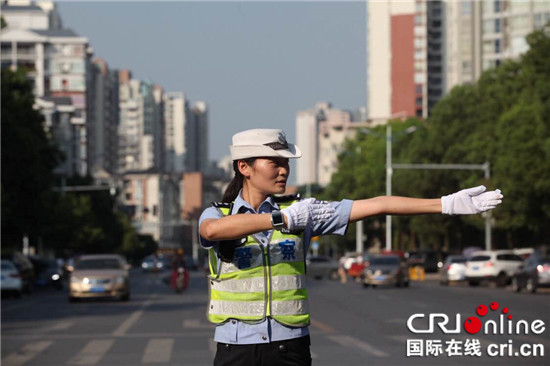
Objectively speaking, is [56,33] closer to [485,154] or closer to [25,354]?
[485,154]

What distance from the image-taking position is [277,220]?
5.43 m

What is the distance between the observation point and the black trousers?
5723mm

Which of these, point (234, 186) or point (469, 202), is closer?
point (469, 202)

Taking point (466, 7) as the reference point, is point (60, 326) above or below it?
below

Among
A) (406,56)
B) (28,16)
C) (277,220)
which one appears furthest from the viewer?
(28,16)

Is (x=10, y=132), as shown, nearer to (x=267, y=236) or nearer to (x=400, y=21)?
(x=267, y=236)

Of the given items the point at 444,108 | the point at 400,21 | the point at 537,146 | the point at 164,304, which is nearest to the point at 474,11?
the point at 400,21

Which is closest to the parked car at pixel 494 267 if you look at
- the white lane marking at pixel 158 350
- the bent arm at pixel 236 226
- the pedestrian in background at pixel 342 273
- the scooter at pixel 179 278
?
the pedestrian in background at pixel 342 273

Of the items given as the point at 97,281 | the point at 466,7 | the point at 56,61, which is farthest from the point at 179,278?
the point at 56,61

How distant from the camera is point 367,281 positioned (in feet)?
173

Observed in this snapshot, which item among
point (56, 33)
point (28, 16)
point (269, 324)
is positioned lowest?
point (269, 324)

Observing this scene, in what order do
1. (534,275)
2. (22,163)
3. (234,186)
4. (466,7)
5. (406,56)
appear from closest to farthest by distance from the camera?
(234,186)
(534,275)
(22,163)
(466,7)
(406,56)

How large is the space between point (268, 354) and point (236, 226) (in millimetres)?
627

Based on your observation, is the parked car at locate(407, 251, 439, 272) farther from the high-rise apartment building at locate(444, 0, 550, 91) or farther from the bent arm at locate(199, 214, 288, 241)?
the bent arm at locate(199, 214, 288, 241)
